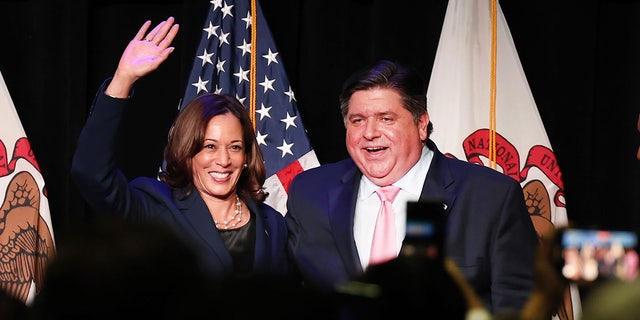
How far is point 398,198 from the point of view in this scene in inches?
111

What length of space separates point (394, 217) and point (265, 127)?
1.30 m

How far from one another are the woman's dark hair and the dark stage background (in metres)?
1.11

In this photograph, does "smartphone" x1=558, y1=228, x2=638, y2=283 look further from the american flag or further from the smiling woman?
the american flag

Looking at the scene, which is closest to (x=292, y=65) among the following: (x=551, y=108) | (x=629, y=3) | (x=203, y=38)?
(x=203, y=38)

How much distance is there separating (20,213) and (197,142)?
4.68 ft

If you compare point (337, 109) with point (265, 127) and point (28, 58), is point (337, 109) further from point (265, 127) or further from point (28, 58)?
point (28, 58)

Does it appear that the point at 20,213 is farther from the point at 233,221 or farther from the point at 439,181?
the point at 439,181

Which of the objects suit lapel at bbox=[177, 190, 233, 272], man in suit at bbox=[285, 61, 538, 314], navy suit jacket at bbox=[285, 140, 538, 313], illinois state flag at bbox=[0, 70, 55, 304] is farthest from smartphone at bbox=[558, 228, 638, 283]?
illinois state flag at bbox=[0, 70, 55, 304]

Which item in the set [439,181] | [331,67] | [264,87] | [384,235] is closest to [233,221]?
[384,235]

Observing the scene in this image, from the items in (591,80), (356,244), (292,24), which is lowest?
(356,244)

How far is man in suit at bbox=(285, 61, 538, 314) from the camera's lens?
8.50ft

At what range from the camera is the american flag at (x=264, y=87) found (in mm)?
3902

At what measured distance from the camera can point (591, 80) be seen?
12.8 ft

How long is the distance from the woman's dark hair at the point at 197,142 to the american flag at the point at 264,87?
87 centimetres
